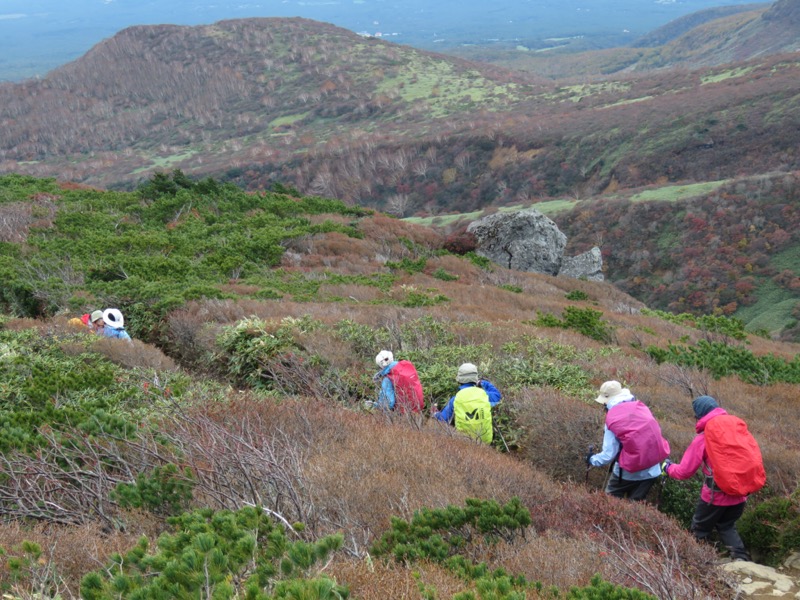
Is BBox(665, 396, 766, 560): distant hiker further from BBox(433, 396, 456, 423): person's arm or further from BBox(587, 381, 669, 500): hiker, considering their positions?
BBox(433, 396, 456, 423): person's arm

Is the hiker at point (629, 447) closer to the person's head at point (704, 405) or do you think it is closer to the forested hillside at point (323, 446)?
the forested hillside at point (323, 446)

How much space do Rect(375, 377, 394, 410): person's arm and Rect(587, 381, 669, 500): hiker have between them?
6.36 ft

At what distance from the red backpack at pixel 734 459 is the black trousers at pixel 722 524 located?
0.23 meters

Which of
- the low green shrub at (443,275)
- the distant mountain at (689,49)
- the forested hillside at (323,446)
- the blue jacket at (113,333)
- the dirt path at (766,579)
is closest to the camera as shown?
the forested hillside at (323,446)

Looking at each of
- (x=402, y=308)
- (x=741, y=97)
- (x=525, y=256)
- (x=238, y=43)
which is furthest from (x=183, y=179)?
(x=238, y=43)

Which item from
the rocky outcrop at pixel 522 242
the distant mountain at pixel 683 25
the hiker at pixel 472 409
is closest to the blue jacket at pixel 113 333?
the hiker at pixel 472 409

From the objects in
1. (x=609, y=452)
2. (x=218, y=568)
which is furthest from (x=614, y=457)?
(x=218, y=568)

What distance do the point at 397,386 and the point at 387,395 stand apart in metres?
0.14

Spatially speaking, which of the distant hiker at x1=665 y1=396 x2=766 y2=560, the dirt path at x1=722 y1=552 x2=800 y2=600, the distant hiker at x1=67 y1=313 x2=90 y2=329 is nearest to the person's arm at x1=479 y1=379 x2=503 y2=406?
the distant hiker at x1=665 y1=396 x2=766 y2=560

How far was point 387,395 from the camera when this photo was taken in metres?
6.15

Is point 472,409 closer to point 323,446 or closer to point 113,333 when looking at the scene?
point 323,446

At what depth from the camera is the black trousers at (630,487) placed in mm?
5023

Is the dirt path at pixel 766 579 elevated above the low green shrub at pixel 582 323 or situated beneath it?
elevated above

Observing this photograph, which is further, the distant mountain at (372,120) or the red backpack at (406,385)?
the distant mountain at (372,120)
